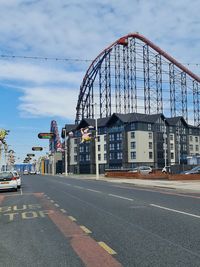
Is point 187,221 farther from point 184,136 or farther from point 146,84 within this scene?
point 184,136

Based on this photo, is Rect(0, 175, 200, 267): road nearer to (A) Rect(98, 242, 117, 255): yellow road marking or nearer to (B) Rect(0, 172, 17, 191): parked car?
(A) Rect(98, 242, 117, 255): yellow road marking

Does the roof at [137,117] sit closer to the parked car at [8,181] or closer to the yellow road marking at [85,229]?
the parked car at [8,181]

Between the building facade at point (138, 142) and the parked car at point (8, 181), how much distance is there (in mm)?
61286

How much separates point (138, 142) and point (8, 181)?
215 ft

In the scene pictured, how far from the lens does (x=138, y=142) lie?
9338 centimetres

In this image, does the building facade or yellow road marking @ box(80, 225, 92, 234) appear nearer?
yellow road marking @ box(80, 225, 92, 234)

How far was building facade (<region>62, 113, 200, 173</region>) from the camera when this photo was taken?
310ft

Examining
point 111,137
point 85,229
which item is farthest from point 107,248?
point 111,137

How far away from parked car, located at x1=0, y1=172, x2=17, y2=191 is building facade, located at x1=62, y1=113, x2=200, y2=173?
6129 centimetres

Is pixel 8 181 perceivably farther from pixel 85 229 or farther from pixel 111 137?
pixel 111 137

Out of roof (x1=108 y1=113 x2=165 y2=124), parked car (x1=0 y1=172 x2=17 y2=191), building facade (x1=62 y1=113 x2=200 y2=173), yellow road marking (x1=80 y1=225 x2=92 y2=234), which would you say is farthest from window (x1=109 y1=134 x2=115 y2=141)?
yellow road marking (x1=80 y1=225 x2=92 y2=234)

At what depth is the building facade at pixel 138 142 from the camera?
94.4 metres

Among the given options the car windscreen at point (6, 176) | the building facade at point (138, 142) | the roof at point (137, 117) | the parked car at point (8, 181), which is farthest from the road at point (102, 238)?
the roof at point (137, 117)

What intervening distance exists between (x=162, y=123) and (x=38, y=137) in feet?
157
